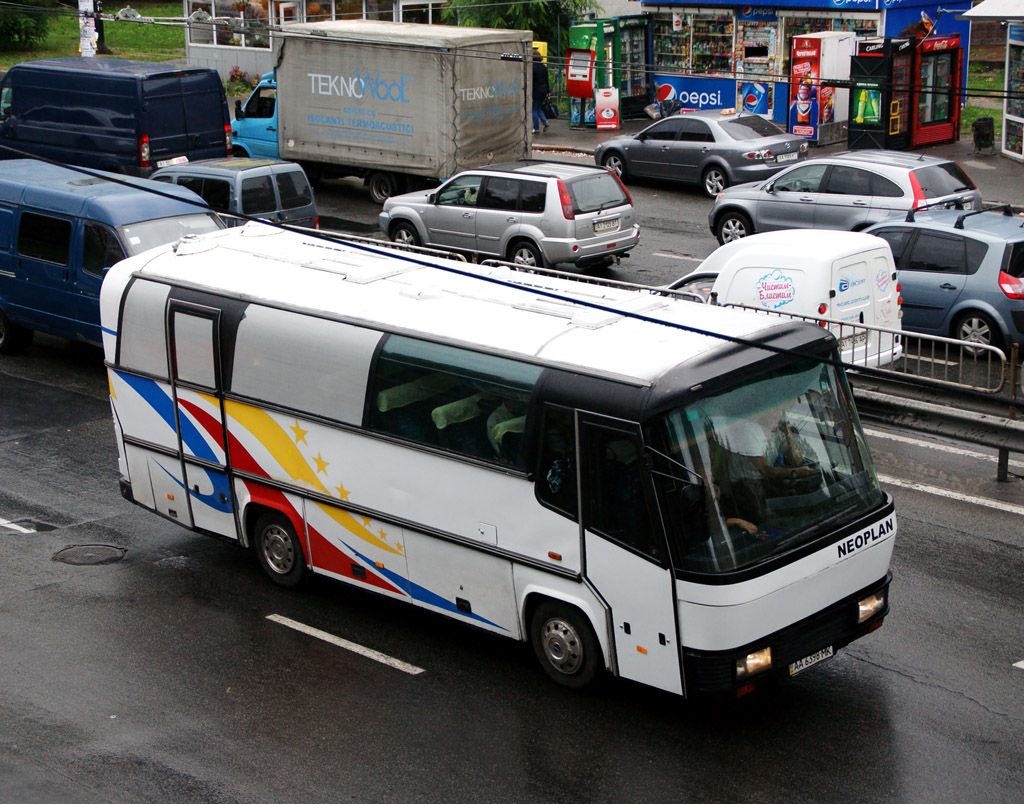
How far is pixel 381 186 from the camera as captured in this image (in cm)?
2612

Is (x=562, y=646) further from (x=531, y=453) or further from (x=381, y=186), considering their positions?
(x=381, y=186)

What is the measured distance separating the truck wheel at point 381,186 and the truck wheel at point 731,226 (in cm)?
786

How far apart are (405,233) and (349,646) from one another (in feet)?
43.1

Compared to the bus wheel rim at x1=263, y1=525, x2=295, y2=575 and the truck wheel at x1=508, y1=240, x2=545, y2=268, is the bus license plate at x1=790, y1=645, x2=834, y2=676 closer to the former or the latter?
the bus wheel rim at x1=263, y1=525, x2=295, y2=575

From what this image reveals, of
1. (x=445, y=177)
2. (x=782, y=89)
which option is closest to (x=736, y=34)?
(x=782, y=89)

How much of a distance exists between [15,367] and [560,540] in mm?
11107

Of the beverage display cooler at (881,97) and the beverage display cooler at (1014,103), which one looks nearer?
the beverage display cooler at (1014,103)

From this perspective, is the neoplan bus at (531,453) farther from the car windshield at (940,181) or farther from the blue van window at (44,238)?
the car windshield at (940,181)

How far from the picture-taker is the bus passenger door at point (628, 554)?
7.28m

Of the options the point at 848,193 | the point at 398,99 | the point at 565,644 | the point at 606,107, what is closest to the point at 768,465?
the point at 565,644

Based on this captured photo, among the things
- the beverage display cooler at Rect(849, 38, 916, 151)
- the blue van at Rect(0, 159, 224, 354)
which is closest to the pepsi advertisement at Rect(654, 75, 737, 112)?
the beverage display cooler at Rect(849, 38, 916, 151)

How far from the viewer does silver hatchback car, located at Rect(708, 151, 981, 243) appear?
61.5ft

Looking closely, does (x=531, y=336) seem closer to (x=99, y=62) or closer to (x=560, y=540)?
(x=560, y=540)

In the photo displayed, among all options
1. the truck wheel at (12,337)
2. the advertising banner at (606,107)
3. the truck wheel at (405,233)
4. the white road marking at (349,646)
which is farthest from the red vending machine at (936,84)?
the white road marking at (349,646)
